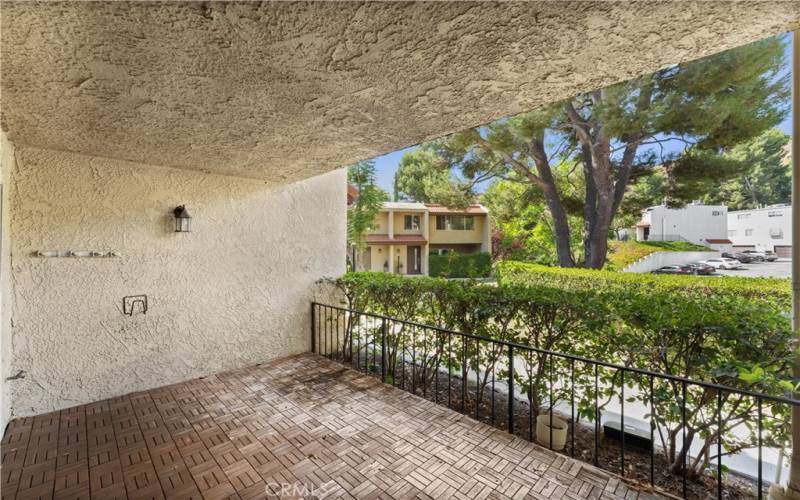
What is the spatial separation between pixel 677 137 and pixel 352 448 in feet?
31.0

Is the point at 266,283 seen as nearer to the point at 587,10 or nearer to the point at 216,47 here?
the point at 216,47

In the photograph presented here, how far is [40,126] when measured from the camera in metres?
2.60

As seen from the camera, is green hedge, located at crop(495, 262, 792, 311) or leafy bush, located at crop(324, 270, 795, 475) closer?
leafy bush, located at crop(324, 270, 795, 475)

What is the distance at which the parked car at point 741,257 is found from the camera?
1930 cm

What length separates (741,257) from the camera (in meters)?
19.8

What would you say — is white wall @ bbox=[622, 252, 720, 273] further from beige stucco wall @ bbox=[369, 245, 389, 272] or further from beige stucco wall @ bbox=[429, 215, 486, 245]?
beige stucco wall @ bbox=[369, 245, 389, 272]

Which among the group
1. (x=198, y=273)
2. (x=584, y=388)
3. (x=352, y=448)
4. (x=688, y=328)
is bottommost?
(x=352, y=448)

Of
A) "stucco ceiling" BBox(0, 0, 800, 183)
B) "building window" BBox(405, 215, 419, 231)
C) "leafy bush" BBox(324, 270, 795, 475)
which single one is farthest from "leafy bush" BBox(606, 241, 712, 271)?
"stucco ceiling" BBox(0, 0, 800, 183)

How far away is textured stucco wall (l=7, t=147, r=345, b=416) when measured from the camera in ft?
10.3

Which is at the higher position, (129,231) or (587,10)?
(587,10)

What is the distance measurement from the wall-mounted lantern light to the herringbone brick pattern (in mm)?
1888

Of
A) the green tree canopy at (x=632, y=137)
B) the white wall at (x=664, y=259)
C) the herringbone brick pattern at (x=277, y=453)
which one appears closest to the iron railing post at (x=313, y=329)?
the herringbone brick pattern at (x=277, y=453)

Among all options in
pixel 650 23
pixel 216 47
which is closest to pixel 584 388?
pixel 650 23

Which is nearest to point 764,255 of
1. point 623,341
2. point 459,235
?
point 459,235
